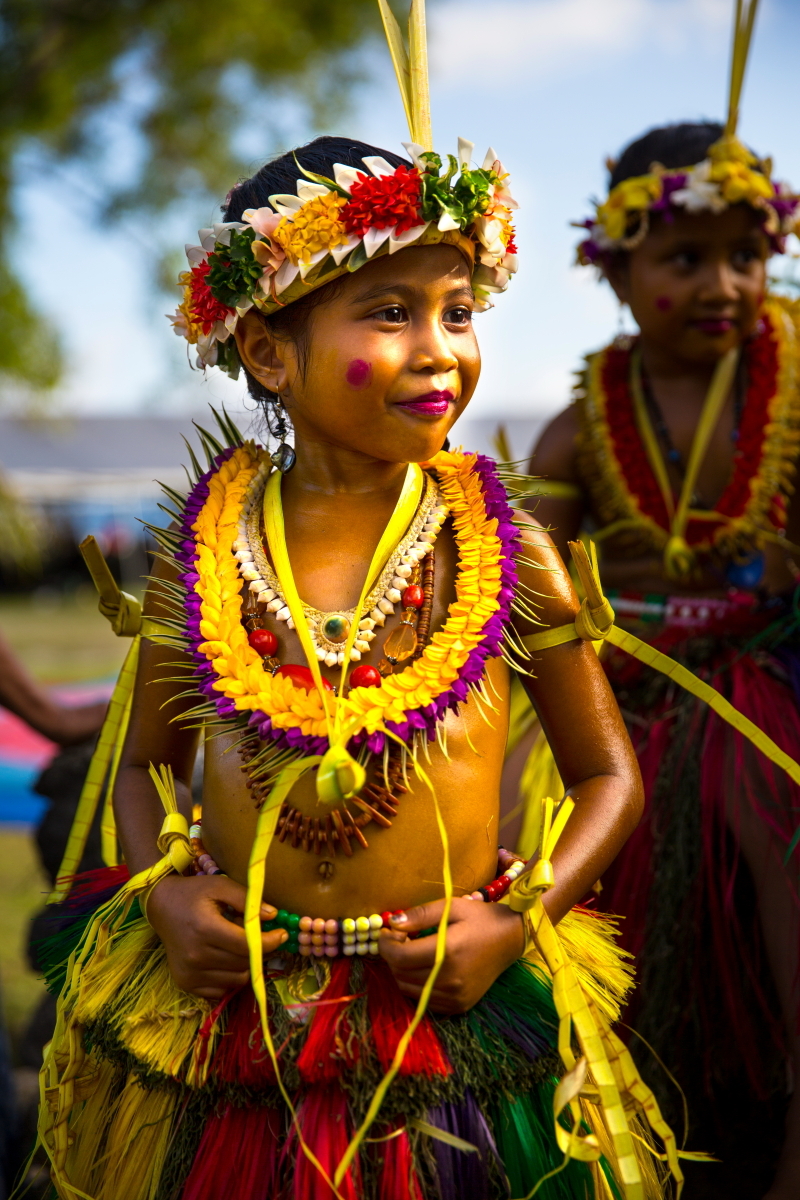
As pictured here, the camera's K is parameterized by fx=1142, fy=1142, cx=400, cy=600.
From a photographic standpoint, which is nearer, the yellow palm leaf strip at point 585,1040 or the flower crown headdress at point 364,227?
the yellow palm leaf strip at point 585,1040

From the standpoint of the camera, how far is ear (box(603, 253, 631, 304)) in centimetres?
317

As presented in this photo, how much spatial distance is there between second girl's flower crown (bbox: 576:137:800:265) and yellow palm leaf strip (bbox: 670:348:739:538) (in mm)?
334

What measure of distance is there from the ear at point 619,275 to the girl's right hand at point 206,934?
6.82 ft

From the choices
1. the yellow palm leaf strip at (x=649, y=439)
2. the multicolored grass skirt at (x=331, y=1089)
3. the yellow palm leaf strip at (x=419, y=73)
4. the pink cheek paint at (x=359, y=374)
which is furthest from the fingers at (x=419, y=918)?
the yellow palm leaf strip at (x=649, y=439)

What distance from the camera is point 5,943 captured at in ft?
16.3

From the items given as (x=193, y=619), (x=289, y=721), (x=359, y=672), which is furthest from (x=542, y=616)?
(x=193, y=619)

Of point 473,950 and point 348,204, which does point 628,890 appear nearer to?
point 473,950

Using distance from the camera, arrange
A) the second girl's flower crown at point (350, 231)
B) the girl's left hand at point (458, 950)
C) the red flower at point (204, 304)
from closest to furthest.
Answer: the girl's left hand at point (458, 950) < the second girl's flower crown at point (350, 231) < the red flower at point (204, 304)

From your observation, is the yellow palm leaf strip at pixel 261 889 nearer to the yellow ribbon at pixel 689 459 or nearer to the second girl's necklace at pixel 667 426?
the yellow ribbon at pixel 689 459

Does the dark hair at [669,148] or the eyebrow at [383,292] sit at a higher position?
the dark hair at [669,148]

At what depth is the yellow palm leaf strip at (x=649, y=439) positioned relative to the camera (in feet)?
9.92

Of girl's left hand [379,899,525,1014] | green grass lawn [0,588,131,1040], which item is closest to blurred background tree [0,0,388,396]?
green grass lawn [0,588,131,1040]

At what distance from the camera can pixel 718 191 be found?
284 centimetres

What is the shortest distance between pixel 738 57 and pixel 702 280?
0.53 meters
